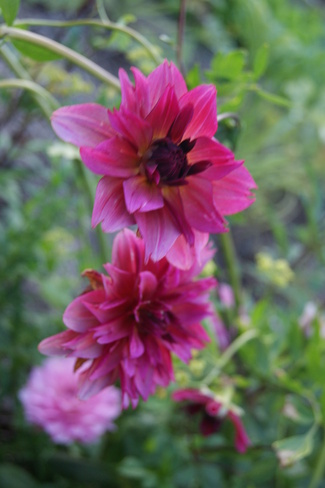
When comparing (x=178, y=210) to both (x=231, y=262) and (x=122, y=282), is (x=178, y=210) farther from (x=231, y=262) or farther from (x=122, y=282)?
(x=231, y=262)

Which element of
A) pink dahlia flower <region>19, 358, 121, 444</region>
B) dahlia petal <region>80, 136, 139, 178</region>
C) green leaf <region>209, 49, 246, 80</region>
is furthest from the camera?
pink dahlia flower <region>19, 358, 121, 444</region>

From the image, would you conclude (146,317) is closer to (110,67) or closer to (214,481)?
(214,481)

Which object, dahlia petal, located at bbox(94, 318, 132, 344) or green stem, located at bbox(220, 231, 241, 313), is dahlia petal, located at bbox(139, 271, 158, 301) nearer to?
dahlia petal, located at bbox(94, 318, 132, 344)

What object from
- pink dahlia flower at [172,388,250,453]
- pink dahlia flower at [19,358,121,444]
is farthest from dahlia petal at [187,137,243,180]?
pink dahlia flower at [19,358,121,444]

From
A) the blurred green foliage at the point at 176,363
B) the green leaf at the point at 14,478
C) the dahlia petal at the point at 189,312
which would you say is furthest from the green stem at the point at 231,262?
the green leaf at the point at 14,478

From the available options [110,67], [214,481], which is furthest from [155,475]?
[110,67]

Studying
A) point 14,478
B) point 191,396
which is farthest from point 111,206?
point 14,478
